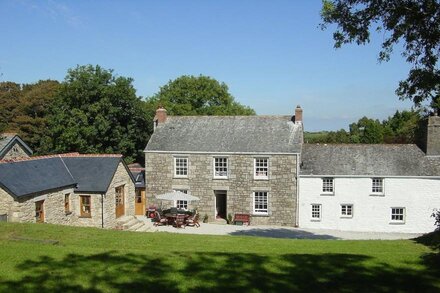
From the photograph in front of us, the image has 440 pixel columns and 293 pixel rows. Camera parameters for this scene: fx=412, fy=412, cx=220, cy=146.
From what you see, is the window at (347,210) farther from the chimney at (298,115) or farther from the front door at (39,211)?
the front door at (39,211)

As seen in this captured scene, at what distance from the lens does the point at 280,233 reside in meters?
28.5

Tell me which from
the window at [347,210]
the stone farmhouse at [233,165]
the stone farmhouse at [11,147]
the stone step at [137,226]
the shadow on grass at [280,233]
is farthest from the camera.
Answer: the stone farmhouse at [11,147]

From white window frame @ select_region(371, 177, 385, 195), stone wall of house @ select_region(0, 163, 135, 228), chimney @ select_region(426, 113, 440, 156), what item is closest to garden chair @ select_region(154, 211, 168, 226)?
stone wall of house @ select_region(0, 163, 135, 228)

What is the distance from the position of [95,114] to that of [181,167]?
10980mm

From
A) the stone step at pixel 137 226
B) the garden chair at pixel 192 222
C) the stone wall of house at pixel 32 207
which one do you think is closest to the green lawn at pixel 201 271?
the stone wall of house at pixel 32 207

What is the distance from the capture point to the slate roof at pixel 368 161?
30.3 metres

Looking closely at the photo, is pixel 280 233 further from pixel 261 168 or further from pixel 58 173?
pixel 58 173

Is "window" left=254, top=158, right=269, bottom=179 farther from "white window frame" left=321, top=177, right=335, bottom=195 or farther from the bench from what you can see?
"white window frame" left=321, top=177, right=335, bottom=195

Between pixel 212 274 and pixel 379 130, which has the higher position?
pixel 379 130

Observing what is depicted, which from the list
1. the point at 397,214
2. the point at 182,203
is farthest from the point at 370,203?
the point at 182,203

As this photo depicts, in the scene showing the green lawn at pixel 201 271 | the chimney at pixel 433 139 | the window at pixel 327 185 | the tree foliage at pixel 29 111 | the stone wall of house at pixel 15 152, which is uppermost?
the tree foliage at pixel 29 111

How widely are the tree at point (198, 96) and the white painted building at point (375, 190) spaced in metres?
29.3

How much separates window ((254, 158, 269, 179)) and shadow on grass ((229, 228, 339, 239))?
4.20 metres

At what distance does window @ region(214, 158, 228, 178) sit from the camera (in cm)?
3262
